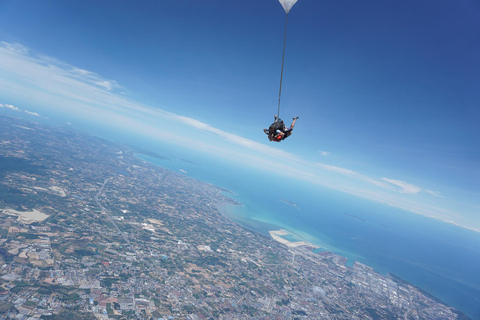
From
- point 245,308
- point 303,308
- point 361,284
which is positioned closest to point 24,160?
point 245,308

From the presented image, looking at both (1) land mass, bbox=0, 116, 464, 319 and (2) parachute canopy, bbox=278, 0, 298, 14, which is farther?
(1) land mass, bbox=0, 116, 464, 319

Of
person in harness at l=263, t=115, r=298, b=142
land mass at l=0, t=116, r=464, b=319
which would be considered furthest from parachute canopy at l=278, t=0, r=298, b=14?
land mass at l=0, t=116, r=464, b=319

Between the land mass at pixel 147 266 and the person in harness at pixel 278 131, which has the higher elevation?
the person in harness at pixel 278 131

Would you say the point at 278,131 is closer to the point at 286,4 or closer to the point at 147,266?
the point at 286,4

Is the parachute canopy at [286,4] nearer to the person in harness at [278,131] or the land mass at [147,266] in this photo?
the person in harness at [278,131]

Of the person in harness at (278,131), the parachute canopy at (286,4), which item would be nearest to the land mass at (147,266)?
the person in harness at (278,131)

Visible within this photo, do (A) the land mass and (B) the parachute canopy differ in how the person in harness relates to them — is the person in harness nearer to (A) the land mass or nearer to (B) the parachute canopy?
(B) the parachute canopy

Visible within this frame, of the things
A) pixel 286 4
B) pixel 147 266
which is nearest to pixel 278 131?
pixel 286 4

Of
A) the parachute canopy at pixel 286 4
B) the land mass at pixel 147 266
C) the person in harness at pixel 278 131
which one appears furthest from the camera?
the land mass at pixel 147 266

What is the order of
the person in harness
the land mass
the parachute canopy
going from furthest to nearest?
the land mass
the person in harness
the parachute canopy

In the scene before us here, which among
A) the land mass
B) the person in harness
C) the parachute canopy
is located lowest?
the land mass

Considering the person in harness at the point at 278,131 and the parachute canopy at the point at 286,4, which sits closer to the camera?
the parachute canopy at the point at 286,4
